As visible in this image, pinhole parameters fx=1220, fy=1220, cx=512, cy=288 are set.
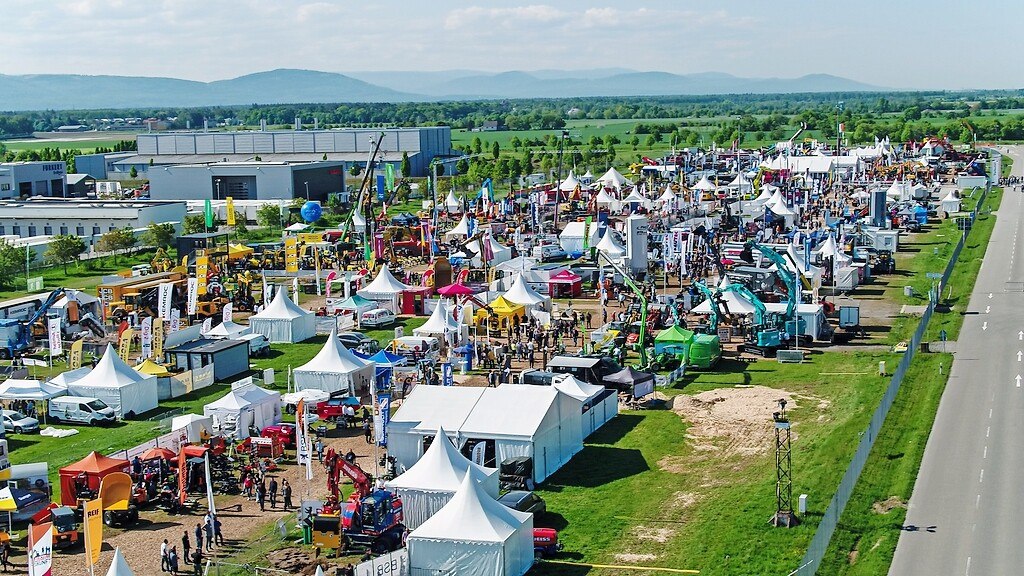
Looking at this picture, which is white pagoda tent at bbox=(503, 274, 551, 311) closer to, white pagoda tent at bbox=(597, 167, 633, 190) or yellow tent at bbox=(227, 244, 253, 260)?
yellow tent at bbox=(227, 244, 253, 260)

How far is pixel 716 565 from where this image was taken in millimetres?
18062

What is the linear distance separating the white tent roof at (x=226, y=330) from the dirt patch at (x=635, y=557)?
65.9 feet

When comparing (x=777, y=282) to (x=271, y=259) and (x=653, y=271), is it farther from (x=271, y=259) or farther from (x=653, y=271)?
(x=271, y=259)

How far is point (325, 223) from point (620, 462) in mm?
48379

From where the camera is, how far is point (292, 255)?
48406mm

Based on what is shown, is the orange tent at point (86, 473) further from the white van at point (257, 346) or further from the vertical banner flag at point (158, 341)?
the white van at point (257, 346)

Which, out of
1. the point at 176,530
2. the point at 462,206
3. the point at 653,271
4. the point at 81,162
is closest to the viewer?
the point at 176,530

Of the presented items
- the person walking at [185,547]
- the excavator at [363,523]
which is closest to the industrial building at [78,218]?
the person walking at [185,547]

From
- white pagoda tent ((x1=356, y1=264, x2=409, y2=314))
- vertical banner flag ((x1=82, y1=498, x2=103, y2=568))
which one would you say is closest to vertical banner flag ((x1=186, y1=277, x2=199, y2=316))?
white pagoda tent ((x1=356, y1=264, x2=409, y2=314))

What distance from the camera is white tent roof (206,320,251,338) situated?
35.9m

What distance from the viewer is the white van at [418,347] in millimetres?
33094

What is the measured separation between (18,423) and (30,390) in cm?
103

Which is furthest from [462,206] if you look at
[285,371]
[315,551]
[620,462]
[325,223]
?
[315,551]

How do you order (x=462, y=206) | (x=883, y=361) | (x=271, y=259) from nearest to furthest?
1. (x=883, y=361)
2. (x=271, y=259)
3. (x=462, y=206)
